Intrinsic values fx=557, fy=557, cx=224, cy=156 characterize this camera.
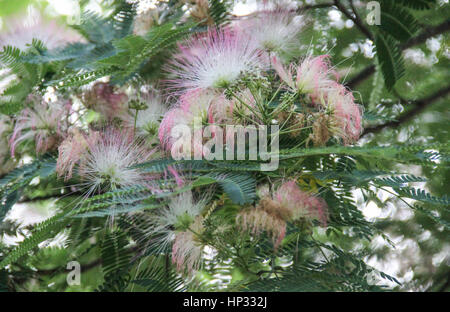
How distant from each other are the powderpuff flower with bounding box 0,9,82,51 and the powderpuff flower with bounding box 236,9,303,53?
70cm

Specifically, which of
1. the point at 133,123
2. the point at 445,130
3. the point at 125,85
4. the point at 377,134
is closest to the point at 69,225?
the point at 133,123

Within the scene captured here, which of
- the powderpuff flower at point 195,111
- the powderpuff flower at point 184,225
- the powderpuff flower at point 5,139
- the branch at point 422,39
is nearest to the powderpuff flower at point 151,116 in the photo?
the powderpuff flower at point 195,111

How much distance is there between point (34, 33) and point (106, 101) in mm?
370

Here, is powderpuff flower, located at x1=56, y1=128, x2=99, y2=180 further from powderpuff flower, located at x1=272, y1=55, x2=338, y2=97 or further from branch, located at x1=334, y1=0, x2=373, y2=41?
branch, located at x1=334, y1=0, x2=373, y2=41

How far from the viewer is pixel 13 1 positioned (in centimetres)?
270

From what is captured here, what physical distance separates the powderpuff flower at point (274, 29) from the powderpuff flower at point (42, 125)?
0.74 m

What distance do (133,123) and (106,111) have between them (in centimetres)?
15

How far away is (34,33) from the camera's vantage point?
6.89 ft

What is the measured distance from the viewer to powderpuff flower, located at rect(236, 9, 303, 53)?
1.81m

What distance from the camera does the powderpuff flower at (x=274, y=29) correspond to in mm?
1814

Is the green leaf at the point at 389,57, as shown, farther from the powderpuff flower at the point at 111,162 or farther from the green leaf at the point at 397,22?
the powderpuff flower at the point at 111,162

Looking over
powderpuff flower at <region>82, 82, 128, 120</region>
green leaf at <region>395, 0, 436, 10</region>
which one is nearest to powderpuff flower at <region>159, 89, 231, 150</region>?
powderpuff flower at <region>82, 82, 128, 120</region>

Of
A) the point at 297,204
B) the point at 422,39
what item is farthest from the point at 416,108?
the point at 297,204

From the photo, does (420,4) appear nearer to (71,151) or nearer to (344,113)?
(344,113)
